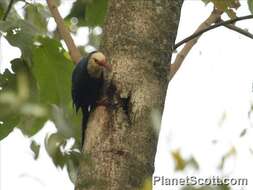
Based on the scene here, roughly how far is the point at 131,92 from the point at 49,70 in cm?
62

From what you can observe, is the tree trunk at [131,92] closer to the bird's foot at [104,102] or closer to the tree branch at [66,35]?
the bird's foot at [104,102]

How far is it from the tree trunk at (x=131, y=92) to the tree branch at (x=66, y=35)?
0.15 meters

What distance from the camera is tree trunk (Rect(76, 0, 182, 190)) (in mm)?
1946

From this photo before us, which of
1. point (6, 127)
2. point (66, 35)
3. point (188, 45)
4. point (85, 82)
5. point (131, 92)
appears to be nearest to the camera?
point (6, 127)

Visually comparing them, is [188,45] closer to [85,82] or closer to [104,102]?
[104,102]

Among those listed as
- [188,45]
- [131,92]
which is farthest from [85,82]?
[131,92]

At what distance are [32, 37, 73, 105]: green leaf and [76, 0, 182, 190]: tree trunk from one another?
0.37 metres

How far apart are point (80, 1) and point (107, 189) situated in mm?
1096

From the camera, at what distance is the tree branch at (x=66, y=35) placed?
244 centimetres

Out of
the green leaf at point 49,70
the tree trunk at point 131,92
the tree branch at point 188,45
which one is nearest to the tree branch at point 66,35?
the tree trunk at point 131,92

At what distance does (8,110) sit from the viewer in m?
0.73

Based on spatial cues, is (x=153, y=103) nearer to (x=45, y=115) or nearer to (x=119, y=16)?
(x=119, y=16)

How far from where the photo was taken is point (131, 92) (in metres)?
2.26

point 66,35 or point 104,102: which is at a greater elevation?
point 66,35
